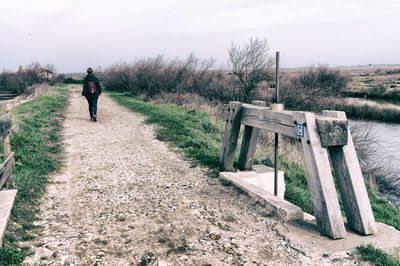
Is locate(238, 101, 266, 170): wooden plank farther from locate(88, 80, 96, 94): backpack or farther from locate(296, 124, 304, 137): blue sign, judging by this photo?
locate(88, 80, 96, 94): backpack

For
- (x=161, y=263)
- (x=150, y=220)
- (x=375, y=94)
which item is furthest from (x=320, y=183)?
(x=375, y=94)

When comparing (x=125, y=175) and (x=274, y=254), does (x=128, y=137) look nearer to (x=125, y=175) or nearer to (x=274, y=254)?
(x=125, y=175)

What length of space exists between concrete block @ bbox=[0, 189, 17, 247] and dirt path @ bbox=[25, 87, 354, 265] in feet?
1.19

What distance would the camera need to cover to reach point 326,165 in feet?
12.5

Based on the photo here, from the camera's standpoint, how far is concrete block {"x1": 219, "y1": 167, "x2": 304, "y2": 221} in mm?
4070

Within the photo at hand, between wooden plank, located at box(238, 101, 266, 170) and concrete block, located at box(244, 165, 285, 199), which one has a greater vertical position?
wooden plank, located at box(238, 101, 266, 170)

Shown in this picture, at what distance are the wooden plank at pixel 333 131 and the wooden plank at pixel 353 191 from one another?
0.33 feet

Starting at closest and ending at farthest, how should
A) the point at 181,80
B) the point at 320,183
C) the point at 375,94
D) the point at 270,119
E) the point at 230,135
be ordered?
1. the point at 320,183
2. the point at 270,119
3. the point at 230,135
4. the point at 181,80
5. the point at 375,94

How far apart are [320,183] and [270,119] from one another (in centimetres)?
133

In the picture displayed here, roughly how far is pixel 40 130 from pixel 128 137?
2.76 m

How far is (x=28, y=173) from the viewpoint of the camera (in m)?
5.68

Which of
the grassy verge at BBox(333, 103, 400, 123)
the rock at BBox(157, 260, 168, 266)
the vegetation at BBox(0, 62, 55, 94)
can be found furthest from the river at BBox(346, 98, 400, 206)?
the vegetation at BBox(0, 62, 55, 94)

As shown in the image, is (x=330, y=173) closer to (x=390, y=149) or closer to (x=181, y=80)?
(x=390, y=149)

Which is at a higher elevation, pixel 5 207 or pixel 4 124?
pixel 4 124
